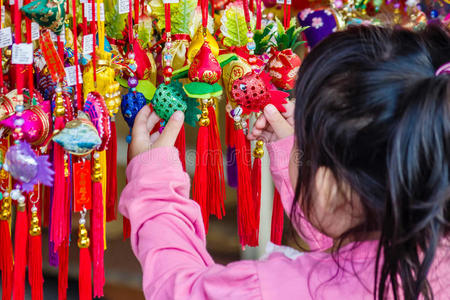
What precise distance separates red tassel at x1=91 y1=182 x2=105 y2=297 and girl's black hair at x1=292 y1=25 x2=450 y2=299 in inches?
10.3

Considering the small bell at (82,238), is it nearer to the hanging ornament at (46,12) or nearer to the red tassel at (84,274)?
the red tassel at (84,274)

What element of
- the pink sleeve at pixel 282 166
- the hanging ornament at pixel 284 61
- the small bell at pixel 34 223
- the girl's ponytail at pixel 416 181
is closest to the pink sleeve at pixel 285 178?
the pink sleeve at pixel 282 166

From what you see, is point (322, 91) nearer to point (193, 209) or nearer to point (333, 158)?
point (333, 158)

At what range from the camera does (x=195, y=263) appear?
58 cm

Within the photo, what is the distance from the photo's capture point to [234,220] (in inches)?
51.8

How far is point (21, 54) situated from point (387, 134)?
1.28 ft

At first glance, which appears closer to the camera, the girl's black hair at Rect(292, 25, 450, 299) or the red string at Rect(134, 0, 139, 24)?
the girl's black hair at Rect(292, 25, 450, 299)

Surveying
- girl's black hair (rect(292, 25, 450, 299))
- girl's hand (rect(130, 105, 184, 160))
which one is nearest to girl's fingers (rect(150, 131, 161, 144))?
girl's hand (rect(130, 105, 184, 160))

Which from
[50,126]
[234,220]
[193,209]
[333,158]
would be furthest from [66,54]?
[234,220]

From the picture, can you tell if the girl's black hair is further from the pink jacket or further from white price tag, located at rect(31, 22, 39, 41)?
white price tag, located at rect(31, 22, 39, 41)

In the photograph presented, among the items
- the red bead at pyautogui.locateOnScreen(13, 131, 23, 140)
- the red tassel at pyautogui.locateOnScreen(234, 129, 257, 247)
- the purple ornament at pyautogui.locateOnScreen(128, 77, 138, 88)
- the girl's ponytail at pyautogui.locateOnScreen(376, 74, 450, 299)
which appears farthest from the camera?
the red tassel at pyautogui.locateOnScreen(234, 129, 257, 247)

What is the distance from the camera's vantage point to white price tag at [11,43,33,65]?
1.86ft

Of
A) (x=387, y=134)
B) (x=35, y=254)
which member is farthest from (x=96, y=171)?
(x=387, y=134)

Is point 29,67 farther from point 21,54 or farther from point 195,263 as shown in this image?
point 195,263
